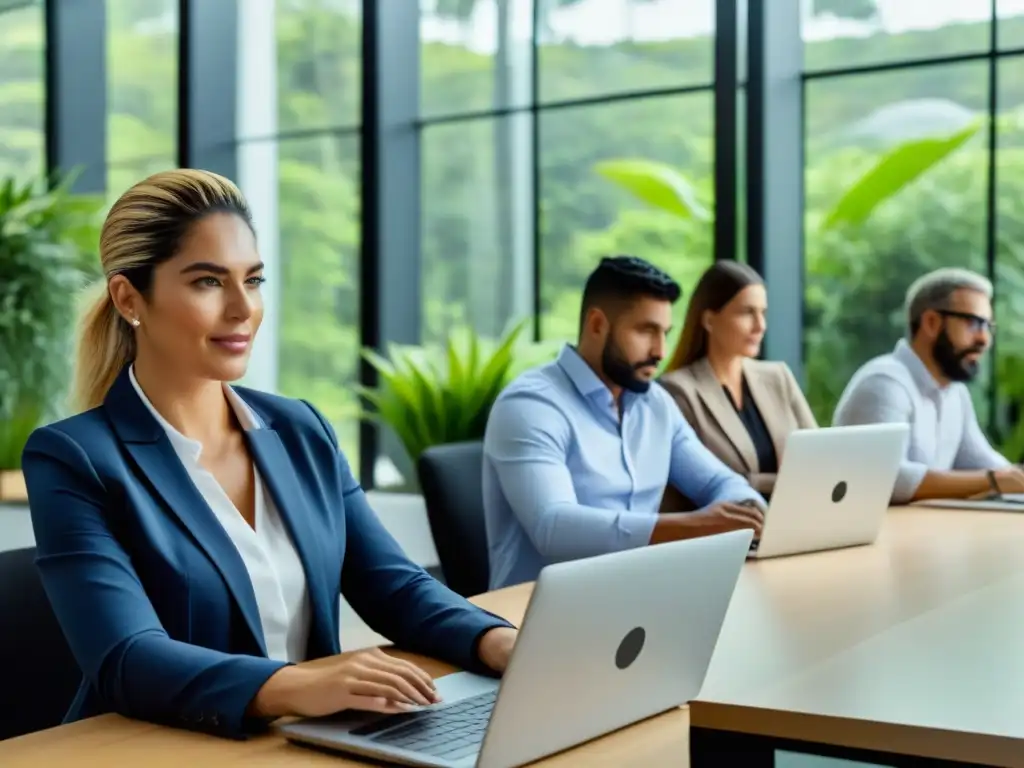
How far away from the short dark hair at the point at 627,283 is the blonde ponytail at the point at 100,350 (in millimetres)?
1482

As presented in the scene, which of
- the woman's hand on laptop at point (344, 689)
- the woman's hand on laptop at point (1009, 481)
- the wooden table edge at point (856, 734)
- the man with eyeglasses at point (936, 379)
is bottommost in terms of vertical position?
the woman's hand on laptop at point (1009, 481)

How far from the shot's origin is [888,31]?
20.2ft

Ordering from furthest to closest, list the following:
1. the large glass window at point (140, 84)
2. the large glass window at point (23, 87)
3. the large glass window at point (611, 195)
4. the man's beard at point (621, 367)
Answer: the large glass window at point (23, 87)
the large glass window at point (140, 84)
the large glass window at point (611, 195)
the man's beard at point (621, 367)

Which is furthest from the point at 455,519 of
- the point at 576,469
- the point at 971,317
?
the point at 971,317

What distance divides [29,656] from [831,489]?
1.65 meters

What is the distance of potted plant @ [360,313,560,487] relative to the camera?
21.5ft

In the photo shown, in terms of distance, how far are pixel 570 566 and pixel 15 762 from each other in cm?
63

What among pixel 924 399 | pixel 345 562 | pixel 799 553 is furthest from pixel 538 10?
pixel 345 562

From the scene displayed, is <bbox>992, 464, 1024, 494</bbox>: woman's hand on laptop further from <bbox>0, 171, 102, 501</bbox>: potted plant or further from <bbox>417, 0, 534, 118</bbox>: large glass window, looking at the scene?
<bbox>0, 171, 102, 501</bbox>: potted plant

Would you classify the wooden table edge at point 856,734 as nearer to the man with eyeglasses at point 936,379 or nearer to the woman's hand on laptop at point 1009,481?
the woman's hand on laptop at point 1009,481

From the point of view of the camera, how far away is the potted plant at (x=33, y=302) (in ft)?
24.0

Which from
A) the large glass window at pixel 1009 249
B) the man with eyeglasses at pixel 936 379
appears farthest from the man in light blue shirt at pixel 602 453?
the large glass window at pixel 1009 249

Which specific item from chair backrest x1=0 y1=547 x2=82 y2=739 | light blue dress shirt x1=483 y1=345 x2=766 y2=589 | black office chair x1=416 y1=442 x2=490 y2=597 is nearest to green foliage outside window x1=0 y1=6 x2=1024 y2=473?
light blue dress shirt x1=483 y1=345 x2=766 y2=589

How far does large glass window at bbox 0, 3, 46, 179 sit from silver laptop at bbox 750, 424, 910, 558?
6811mm
